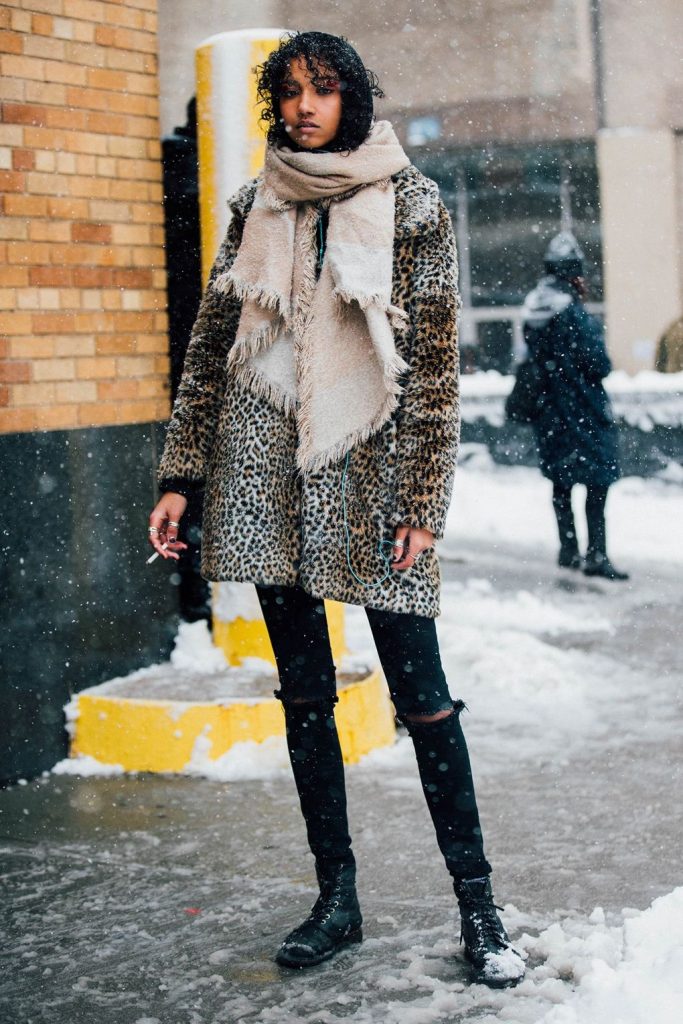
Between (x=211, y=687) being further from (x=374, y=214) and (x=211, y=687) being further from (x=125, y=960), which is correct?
(x=374, y=214)

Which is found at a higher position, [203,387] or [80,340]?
[80,340]

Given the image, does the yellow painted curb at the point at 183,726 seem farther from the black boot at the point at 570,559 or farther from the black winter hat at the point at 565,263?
the black winter hat at the point at 565,263

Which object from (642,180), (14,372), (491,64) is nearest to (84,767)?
(14,372)

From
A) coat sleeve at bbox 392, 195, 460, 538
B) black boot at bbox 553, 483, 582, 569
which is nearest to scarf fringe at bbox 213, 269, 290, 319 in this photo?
coat sleeve at bbox 392, 195, 460, 538

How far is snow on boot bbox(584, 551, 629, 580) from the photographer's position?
876 cm

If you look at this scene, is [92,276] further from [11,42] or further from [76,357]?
[11,42]

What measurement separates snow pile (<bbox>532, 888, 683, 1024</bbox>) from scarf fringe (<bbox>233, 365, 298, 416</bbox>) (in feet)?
4.33

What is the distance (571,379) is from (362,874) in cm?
540

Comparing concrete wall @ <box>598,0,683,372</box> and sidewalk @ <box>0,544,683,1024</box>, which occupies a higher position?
concrete wall @ <box>598,0,683,372</box>

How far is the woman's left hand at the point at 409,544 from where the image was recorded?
2818 millimetres

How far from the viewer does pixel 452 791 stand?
2943 mm

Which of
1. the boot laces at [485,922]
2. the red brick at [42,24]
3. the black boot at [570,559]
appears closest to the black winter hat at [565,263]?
the black boot at [570,559]

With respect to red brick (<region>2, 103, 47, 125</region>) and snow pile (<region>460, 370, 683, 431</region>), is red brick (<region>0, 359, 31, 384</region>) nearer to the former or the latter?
red brick (<region>2, 103, 47, 125</region>)

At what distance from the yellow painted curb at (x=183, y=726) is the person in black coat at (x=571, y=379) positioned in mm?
4185
